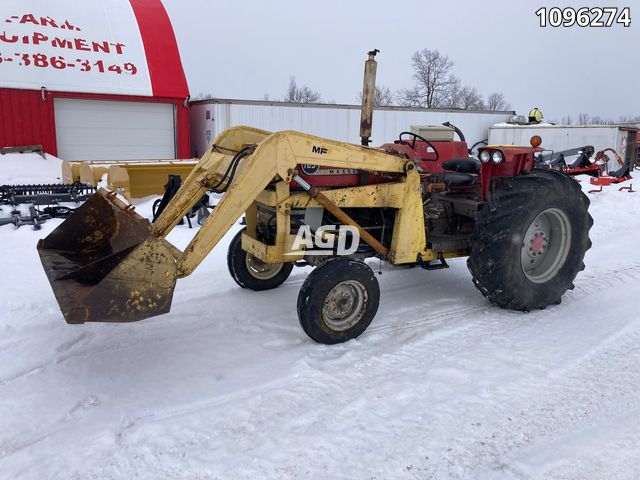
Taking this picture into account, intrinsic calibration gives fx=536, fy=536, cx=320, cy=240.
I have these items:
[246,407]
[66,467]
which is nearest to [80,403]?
[66,467]

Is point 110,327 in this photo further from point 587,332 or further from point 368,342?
point 587,332

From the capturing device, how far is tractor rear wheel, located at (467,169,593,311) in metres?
4.51

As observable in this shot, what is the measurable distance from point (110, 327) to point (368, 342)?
2.04 metres

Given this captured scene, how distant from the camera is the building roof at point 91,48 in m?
14.0

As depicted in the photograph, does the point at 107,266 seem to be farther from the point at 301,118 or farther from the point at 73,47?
the point at 301,118

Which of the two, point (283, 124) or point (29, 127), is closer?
point (29, 127)

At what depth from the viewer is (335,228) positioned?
4391mm

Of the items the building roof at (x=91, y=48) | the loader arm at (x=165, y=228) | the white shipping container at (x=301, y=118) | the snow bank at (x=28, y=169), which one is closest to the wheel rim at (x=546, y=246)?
the loader arm at (x=165, y=228)

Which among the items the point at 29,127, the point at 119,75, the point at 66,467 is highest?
the point at 119,75

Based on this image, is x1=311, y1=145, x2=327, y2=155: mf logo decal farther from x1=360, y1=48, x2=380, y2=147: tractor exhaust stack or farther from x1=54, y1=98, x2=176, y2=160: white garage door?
x1=54, y1=98, x2=176, y2=160: white garage door

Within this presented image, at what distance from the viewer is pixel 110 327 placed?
4242 millimetres

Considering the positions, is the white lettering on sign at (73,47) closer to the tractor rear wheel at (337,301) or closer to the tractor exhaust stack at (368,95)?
the tractor exhaust stack at (368,95)

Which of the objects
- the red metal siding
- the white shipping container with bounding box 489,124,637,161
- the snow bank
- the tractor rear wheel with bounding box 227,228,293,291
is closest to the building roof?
the red metal siding

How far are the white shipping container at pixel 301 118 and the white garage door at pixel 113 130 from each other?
1.15 meters
